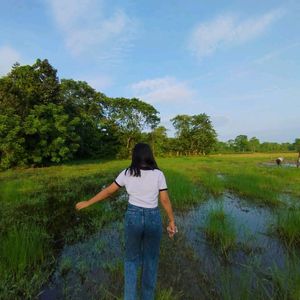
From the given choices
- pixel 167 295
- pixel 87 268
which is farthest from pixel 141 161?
pixel 87 268

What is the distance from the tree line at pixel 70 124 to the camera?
797 inches

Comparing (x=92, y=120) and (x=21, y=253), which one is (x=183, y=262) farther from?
(x=92, y=120)

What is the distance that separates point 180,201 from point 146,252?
5.78m

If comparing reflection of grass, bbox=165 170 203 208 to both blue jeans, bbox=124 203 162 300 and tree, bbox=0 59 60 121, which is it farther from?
tree, bbox=0 59 60 121

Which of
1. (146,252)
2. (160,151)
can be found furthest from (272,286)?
(160,151)

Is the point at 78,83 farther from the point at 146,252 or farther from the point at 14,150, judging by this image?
the point at 146,252

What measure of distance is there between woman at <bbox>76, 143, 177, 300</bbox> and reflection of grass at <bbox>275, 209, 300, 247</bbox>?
10.6ft

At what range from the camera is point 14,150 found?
1925 cm

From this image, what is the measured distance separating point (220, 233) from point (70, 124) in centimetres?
2178

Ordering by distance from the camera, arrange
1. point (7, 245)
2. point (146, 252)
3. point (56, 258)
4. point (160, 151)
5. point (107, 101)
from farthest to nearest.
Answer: point (160, 151) → point (107, 101) → point (56, 258) → point (7, 245) → point (146, 252)

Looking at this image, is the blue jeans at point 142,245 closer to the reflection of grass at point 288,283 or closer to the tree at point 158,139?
the reflection of grass at point 288,283

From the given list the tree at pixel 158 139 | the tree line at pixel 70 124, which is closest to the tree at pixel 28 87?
the tree line at pixel 70 124

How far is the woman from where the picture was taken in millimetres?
2795

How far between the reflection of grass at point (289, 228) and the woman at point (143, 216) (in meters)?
3.22
